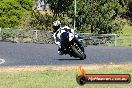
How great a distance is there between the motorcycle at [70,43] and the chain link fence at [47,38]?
3179 centimetres

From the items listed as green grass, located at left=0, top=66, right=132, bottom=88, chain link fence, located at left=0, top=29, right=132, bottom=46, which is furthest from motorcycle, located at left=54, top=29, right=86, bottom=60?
chain link fence, located at left=0, top=29, right=132, bottom=46

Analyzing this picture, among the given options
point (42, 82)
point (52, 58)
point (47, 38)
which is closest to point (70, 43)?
point (42, 82)

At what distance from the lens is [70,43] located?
6.38 meters

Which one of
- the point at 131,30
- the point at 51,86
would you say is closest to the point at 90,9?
the point at 131,30

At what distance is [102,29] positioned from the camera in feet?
142

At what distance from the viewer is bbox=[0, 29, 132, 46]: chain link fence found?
3991 cm

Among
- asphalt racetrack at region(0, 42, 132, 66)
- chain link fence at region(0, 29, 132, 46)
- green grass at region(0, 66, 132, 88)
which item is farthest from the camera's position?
chain link fence at region(0, 29, 132, 46)

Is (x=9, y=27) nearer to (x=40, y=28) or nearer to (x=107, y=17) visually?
(x=40, y=28)

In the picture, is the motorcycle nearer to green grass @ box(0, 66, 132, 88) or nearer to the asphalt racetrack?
green grass @ box(0, 66, 132, 88)

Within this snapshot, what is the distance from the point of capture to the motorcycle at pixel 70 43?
19.5ft

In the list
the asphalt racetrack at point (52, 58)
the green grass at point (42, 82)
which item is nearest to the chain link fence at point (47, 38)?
the asphalt racetrack at point (52, 58)

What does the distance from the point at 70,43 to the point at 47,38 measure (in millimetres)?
35298

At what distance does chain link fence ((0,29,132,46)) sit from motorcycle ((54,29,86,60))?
104 ft

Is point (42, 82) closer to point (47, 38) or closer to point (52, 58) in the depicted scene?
point (52, 58)
